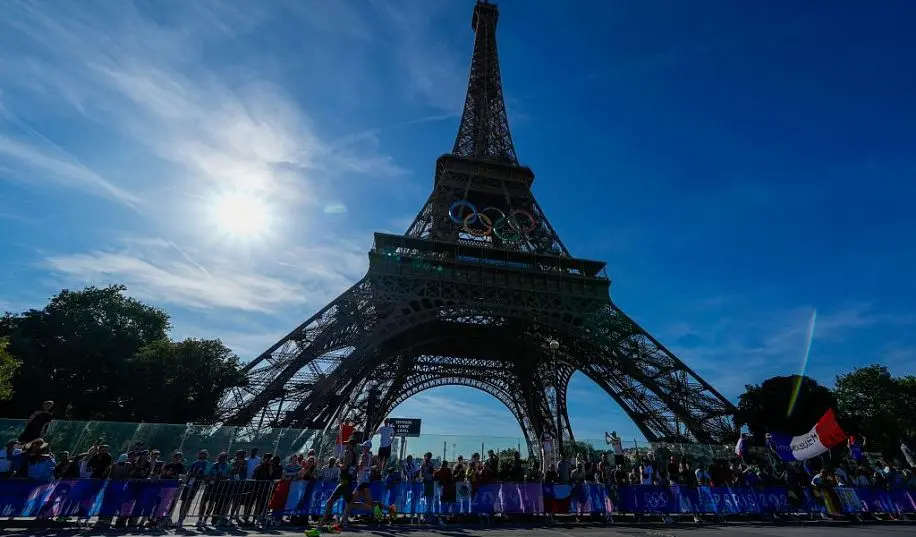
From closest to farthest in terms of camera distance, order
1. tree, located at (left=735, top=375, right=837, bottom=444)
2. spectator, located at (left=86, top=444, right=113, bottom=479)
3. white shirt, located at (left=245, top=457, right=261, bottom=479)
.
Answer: spectator, located at (left=86, top=444, right=113, bottom=479) < white shirt, located at (left=245, top=457, right=261, bottom=479) < tree, located at (left=735, top=375, right=837, bottom=444)

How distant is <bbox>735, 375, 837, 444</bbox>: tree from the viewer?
28922mm

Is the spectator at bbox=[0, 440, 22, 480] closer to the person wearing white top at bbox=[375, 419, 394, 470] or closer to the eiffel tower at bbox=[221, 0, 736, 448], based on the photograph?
the person wearing white top at bbox=[375, 419, 394, 470]

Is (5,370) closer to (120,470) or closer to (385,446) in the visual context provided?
(120,470)

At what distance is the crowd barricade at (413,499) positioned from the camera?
8945 millimetres

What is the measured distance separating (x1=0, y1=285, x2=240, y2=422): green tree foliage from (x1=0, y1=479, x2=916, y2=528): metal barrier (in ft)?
48.7

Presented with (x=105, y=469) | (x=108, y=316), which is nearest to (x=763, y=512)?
(x=105, y=469)

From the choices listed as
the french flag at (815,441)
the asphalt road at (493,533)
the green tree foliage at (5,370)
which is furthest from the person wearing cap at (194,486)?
the french flag at (815,441)

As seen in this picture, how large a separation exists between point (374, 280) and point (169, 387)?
13016mm

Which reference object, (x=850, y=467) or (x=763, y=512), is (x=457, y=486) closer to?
(x=763, y=512)

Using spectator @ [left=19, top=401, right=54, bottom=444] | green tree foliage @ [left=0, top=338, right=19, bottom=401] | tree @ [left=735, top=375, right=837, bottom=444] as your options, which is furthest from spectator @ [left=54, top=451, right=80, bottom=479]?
tree @ [left=735, top=375, right=837, bottom=444]

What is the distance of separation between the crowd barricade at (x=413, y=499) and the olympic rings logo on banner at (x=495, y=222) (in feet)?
70.0

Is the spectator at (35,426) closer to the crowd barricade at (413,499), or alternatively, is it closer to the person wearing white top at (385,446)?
the crowd barricade at (413,499)

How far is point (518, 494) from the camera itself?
1197cm

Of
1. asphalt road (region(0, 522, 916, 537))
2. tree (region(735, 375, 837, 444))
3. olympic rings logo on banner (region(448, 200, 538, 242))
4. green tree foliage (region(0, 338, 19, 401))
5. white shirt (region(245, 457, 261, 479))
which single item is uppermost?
olympic rings logo on banner (region(448, 200, 538, 242))
